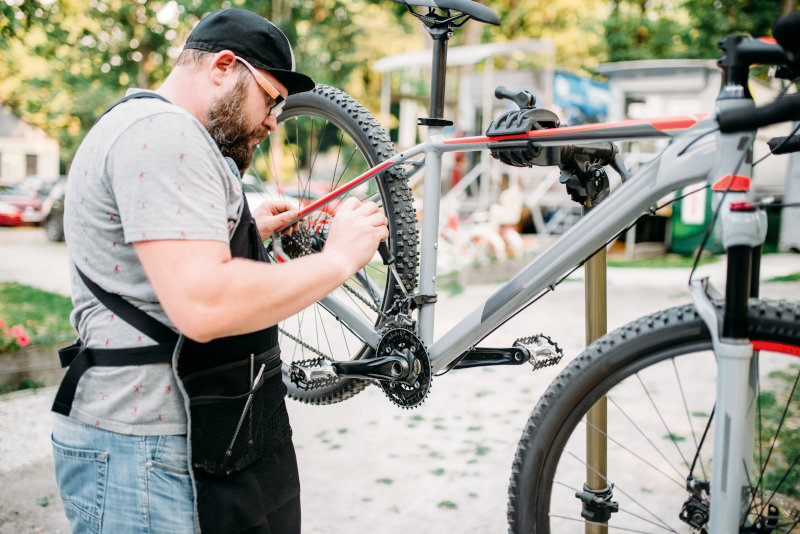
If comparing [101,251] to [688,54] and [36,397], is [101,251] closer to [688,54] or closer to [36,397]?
[36,397]

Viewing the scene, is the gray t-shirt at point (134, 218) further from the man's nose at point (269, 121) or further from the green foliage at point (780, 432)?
the green foliage at point (780, 432)

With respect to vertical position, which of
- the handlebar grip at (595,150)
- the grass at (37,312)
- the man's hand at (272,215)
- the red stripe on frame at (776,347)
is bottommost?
the grass at (37,312)

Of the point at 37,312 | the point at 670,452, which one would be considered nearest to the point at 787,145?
the point at 670,452

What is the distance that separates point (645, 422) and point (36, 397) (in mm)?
3599

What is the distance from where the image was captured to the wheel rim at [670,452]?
144 cm

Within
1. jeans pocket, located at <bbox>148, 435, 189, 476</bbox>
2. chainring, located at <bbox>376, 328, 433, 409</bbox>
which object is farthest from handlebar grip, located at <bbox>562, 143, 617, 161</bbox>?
jeans pocket, located at <bbox>148, 435, 189, 476</bbox>

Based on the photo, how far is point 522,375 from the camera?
4762mm

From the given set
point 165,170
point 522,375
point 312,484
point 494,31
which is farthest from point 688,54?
point 165,170

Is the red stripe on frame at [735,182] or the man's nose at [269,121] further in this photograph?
the man's nose at [269,121]

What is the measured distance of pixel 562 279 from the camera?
5.74 ft

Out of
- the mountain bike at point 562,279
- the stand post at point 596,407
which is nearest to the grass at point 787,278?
the mountain bike at point 562,279

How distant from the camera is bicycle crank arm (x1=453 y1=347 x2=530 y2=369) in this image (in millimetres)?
1858

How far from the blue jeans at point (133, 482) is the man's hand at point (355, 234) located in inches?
21.4

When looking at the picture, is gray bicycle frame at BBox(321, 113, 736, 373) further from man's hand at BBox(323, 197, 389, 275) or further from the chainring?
man's hand at BBox(323, 197, 389, 275)
